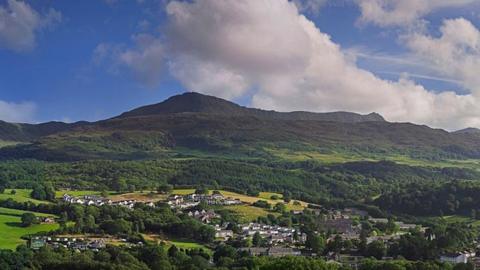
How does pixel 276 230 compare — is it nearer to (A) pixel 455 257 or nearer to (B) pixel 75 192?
(A) pixel 455 257

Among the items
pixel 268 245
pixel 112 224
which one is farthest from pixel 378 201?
pixel 112 224

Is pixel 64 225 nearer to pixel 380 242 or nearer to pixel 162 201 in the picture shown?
pixel 162 201

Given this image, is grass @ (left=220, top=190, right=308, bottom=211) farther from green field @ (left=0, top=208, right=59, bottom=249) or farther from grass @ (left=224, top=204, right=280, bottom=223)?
green field @ (left=0, top=208, right=59, bottom=249)

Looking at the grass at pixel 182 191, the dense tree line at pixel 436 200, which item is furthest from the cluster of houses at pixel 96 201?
the dense tree line at pixel 436 200

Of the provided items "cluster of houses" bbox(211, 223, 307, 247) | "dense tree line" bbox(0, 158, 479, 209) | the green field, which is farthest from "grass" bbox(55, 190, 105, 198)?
"cluster of houses" bbox(211, 223, 307, 247)

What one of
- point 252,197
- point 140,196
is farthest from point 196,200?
point 252,197
